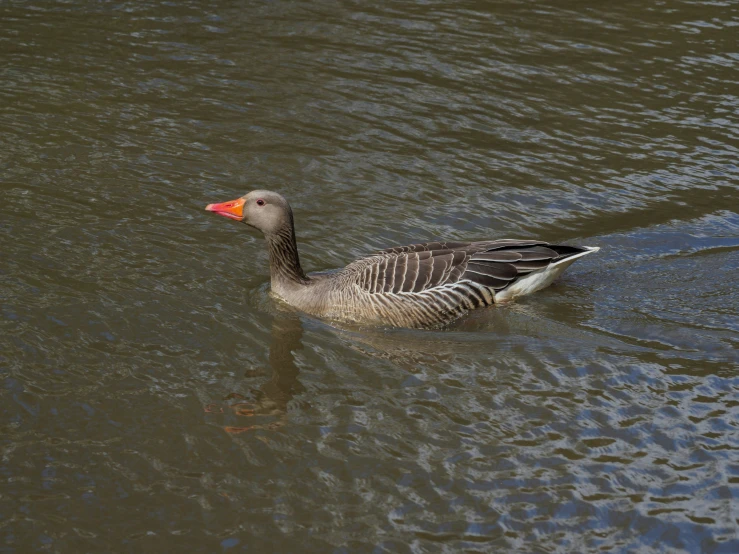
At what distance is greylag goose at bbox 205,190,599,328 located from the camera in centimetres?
987

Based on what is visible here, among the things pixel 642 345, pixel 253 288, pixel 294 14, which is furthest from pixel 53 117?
pixel 642 345

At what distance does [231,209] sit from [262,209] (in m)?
0.32

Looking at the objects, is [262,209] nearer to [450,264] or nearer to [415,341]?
[450,264]

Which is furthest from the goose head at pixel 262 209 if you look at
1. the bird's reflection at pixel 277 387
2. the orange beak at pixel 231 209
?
the bird's reflection at pixel 277 387

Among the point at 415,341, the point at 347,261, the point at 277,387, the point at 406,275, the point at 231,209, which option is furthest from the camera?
the point at 347,261

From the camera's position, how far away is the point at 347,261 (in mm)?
11086

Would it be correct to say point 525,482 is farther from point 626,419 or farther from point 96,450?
point 96,450

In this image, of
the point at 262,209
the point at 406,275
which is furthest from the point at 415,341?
the point at 262,209

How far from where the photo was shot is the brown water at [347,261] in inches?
266

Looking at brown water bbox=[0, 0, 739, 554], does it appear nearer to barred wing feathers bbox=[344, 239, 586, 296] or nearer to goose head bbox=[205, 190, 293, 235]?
barred wing feathers bbox=[344, 239, 586, 296]

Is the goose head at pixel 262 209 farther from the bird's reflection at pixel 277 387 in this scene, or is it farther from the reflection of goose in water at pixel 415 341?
the bird's reflection at pixel 277 387

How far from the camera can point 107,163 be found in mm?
12266

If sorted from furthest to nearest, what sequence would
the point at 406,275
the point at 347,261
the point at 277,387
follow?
the point at 347,261 → the point at 406,275 → the point at 277,387

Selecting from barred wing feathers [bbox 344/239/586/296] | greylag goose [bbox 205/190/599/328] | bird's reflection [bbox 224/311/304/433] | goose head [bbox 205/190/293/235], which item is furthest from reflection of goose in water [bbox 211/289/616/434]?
goose head [bbox 205/190/293/235]
